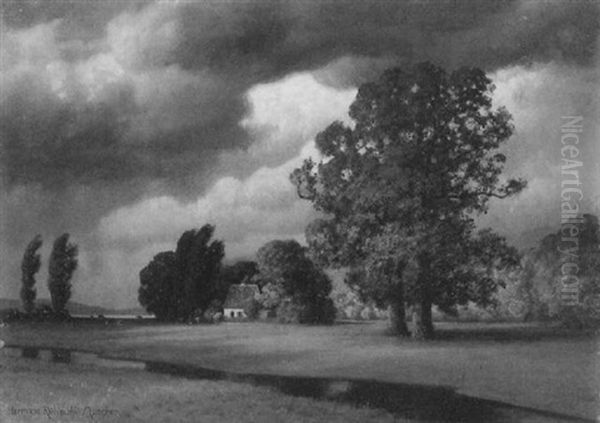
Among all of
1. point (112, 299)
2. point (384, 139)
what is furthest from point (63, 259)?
point (384, 139)

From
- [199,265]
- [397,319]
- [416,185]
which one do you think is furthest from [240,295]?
[416,185]

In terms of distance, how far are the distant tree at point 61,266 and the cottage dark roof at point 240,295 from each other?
7.64 feet

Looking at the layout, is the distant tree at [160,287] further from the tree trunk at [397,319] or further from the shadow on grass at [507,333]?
the shadow on grass at [507,333]

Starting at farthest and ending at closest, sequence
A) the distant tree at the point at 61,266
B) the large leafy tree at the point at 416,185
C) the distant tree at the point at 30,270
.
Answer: the distant tree at the point at 30,270 < the distant tree at the point at 61,266 < the large leafy tree at the point at 416,185

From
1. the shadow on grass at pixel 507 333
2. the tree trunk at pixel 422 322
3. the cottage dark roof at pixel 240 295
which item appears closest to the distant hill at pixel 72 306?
the cottage dark roof at pixel 240 295

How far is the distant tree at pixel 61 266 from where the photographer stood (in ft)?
36.3

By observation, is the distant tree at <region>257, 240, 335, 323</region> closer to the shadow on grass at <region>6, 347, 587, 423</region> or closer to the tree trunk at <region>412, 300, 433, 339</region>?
the shadow on grass at <region>6, 347, 587, 423</region>

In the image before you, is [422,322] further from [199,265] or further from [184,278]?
[184,278]

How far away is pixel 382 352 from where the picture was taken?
10203 mm

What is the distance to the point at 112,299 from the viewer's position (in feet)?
36.8

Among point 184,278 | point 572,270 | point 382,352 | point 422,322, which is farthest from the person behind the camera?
point 184,278

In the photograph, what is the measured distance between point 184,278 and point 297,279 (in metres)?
1.71

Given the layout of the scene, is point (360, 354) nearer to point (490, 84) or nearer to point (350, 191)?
point (350, 191)

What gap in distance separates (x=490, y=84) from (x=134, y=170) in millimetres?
5126
